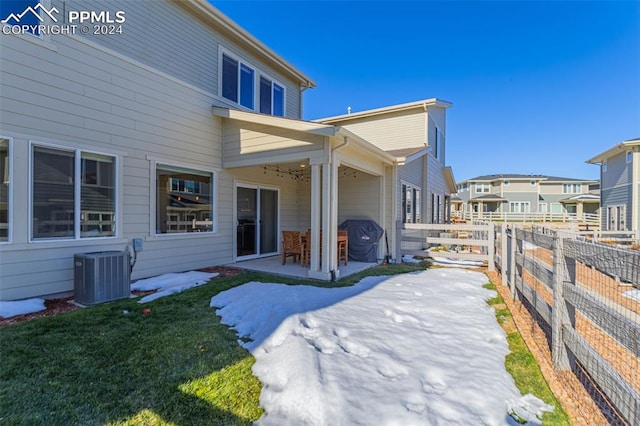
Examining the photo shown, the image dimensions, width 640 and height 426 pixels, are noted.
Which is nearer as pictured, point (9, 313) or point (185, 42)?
point (9, 313)

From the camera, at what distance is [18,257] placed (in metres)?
4.38

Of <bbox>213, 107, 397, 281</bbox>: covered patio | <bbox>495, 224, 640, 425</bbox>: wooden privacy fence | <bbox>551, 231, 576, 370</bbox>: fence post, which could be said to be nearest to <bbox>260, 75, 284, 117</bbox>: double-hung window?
<bbox>213, 107, 397, 281</bbox>: covered patio

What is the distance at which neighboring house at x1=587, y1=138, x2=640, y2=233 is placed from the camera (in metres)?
16.5

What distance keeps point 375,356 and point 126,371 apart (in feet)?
7.31

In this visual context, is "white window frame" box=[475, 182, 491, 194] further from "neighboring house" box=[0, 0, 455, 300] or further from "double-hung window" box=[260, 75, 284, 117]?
"double-hung window" box=[260, 75, 284, 117]

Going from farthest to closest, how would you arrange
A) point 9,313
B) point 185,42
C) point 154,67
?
point 185,42 → point 154,67 → point 9,313

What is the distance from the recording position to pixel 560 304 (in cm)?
279

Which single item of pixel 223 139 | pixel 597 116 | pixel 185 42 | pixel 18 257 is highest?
pixel 597 116

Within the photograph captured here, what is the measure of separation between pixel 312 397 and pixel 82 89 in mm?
5966

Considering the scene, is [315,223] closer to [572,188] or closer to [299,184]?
[299,184]

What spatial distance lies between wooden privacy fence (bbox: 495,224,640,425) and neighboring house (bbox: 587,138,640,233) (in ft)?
55.5

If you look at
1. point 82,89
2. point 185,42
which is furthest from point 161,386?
point 185,42

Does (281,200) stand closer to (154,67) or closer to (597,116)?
(154,67)

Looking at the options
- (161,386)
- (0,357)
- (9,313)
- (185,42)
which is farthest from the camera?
(185,42)
